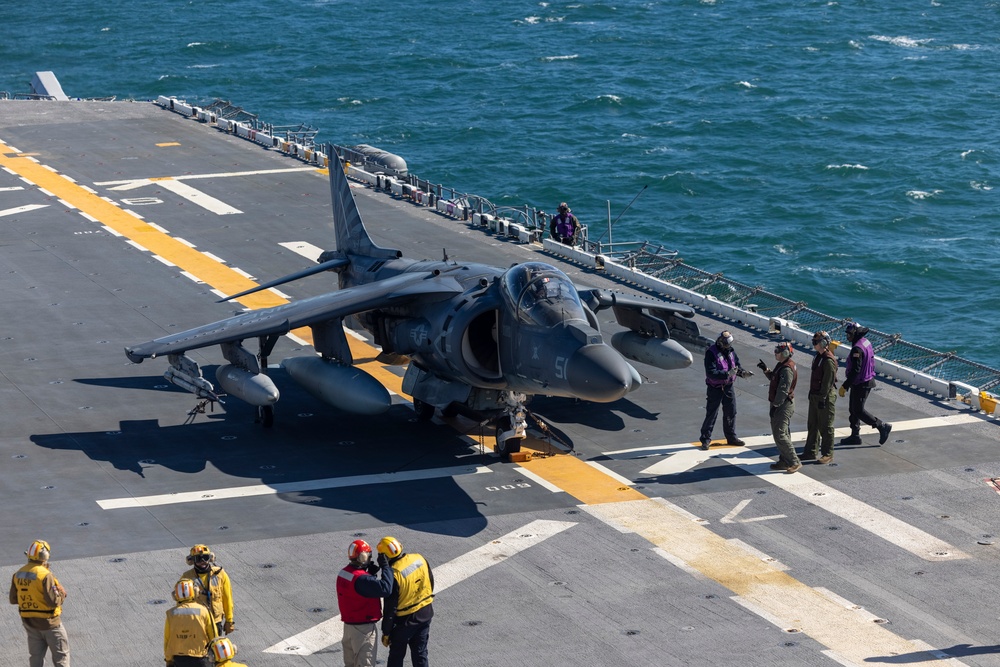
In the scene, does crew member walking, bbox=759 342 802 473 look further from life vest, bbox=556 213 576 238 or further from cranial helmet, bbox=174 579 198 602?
life vest, bbox=556 213 576 238

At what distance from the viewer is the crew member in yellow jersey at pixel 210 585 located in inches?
669

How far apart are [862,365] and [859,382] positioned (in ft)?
1.19

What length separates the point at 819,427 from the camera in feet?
86.8

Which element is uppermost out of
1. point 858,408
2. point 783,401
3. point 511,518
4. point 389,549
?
point 389,549

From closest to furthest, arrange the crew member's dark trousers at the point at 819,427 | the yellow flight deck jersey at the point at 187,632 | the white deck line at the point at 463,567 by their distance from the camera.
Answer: the yellow flight deck jersey at the point at 187,632, the white deck line at the point at 463,567, the crew member's dark trousers at the point at 819,427

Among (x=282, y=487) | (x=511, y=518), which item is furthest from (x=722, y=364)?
(x=282, y=487)

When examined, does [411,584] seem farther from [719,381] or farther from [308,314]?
[308,314]

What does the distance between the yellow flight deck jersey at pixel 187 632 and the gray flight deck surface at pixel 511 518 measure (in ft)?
9.34

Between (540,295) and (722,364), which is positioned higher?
(540,295)

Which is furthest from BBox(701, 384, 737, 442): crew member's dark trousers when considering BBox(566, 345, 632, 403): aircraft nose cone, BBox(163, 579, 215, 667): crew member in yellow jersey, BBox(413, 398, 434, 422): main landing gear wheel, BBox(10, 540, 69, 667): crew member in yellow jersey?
BBox(10, 540, 69, 667): crew member in yellow jersey

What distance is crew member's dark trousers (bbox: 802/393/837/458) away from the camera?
26.2 metres

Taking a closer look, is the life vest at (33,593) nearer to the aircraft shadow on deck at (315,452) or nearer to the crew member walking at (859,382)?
the aircraft shadow on deck at (315,452)

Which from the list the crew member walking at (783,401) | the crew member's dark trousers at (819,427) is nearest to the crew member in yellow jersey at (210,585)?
the crew member walking at (783,401)

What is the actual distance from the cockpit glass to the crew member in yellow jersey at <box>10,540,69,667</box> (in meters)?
10.6
